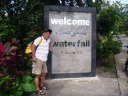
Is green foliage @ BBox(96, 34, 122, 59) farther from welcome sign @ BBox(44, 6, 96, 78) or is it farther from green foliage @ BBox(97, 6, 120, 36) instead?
welcome sign @ BBox(44, 6, 96, 78)

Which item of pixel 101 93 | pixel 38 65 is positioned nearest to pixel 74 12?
pixel 38 65

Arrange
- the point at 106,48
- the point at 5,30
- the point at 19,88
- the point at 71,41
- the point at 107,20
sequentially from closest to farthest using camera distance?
the point at 19,88 < the point at 5,30 < the point at 71,41 < the point at 106,48 < the point at 107,20

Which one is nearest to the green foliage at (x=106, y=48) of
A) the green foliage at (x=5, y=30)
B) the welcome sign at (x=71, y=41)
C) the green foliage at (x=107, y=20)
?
the green foliage at (x=107, y=20)

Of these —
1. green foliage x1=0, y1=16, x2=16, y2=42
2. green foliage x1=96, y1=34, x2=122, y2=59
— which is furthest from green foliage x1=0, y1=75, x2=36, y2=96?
green foliage x1=96, y1=34, x2=122, y2=59

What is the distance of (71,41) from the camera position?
210 inches

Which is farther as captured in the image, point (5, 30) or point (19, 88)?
point (5, 30)

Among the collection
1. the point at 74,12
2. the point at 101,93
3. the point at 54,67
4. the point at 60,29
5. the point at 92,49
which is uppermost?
the point at 74,12

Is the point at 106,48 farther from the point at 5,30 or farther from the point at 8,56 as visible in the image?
the point at 8,56

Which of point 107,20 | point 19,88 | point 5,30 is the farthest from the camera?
point 107,20

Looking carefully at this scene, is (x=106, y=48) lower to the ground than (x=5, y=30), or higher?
lower

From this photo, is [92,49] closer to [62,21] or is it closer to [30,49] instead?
[62,21]

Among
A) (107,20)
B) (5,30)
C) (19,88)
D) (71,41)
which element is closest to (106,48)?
(107,20)

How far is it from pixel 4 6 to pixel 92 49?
2.87 meters

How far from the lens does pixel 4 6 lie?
5.24 m
